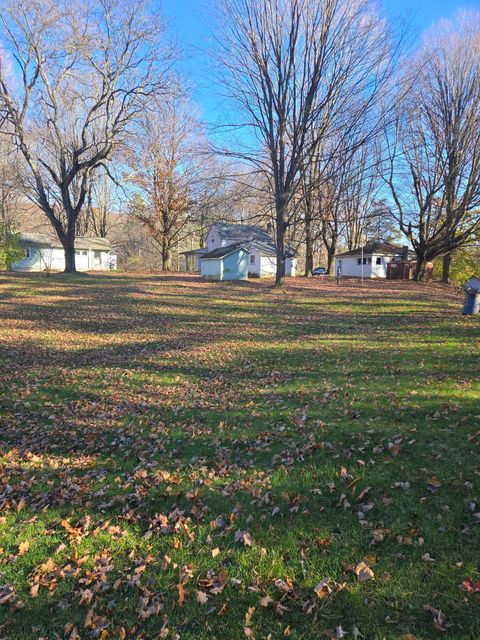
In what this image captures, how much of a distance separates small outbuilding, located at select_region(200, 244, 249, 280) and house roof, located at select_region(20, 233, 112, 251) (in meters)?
22.4

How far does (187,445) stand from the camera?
5.73m

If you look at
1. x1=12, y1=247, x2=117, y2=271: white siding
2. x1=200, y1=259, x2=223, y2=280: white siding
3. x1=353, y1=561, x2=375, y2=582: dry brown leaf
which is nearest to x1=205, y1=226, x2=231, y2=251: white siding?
x1=200, y1=259, x2=223, y2=280: white siding

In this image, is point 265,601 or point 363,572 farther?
point 363,572

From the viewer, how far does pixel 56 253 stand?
4981cm

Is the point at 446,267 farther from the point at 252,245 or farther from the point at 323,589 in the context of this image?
the point at 323,589

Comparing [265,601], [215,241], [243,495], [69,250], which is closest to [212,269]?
[69,250]

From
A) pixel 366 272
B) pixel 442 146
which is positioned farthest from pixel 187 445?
pixel 366 272

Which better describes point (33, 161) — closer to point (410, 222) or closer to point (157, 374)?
point (157, 374)

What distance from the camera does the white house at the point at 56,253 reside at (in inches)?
1835

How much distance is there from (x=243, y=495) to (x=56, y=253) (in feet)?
170

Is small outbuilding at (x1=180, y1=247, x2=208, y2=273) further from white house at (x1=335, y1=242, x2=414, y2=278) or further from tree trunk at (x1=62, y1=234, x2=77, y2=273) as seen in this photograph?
tree trunk at (x1=62, y1=234, x2=77, y2=273)

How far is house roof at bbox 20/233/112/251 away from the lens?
4700cm

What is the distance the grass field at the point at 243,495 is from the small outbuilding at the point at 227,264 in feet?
73.3

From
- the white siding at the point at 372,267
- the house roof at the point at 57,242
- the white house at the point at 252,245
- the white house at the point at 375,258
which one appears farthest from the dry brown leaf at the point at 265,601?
the house roof at the point at 57,242
